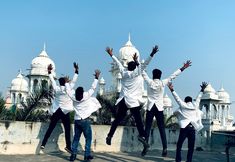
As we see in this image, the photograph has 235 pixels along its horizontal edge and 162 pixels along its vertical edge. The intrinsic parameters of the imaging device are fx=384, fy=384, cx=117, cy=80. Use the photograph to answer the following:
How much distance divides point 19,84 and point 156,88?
66.6 metres

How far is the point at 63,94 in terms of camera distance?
9.62 meters

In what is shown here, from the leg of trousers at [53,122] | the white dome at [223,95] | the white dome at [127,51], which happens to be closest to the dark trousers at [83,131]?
the leg of trousers at [53,122]

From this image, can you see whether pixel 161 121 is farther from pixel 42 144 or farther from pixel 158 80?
pixel 42 144

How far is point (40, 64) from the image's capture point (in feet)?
204

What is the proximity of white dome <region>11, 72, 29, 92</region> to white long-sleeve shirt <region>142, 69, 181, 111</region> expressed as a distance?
63.7 metres

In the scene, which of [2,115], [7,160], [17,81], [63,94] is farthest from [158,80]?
[17,81]

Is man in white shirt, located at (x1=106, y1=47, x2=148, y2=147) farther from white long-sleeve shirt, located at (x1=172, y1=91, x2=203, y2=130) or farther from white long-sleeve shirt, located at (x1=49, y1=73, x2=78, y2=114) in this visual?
white long-sleeve shirt, located at (x1=49, y1=73, x2=78, y2=114)

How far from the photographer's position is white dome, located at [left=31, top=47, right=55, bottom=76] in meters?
60.5

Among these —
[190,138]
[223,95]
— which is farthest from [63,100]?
[223,95]

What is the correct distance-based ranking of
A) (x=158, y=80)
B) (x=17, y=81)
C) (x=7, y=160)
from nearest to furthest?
(x=7, y=160)
(x=158, y=80)
(x=17, y=81)

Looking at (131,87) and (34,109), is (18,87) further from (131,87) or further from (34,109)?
(131,87)

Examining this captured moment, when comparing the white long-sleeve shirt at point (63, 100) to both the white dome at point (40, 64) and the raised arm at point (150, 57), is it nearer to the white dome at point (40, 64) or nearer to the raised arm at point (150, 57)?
the raised arm at point (150, 57)

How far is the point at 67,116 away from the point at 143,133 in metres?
1.97

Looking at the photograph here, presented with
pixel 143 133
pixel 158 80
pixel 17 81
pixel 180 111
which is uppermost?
pixel 17 81
